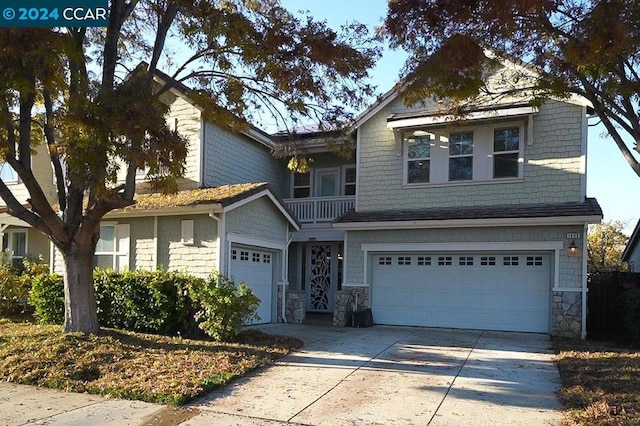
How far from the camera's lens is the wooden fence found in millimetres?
14133

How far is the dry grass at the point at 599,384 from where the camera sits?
6.32 metres

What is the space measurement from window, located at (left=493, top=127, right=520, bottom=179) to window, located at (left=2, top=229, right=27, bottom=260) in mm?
16493

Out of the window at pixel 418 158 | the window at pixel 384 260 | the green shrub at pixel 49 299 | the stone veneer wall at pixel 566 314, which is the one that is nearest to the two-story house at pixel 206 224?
the green shrub at pixel 49 299

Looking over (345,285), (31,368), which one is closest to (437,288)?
(345,285)

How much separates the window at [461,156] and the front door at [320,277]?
5.48 metres

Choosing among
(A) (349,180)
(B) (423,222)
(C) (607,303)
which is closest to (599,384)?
(B) (423,222)

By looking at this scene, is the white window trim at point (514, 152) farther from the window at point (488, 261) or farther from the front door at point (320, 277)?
the front door at point (320, 277)

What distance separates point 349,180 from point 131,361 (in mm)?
11768

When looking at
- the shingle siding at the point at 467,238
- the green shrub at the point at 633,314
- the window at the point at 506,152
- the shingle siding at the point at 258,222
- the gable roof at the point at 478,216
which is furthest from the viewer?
the window at the point at 506,152

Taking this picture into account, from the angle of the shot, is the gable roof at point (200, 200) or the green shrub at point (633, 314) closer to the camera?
the green shrub at point (633, 314)

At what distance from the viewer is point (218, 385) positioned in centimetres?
766

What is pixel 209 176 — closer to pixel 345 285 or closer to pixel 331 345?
pixel 345 285

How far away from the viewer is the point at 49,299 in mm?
13141

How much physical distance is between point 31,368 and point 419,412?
5982 mm
